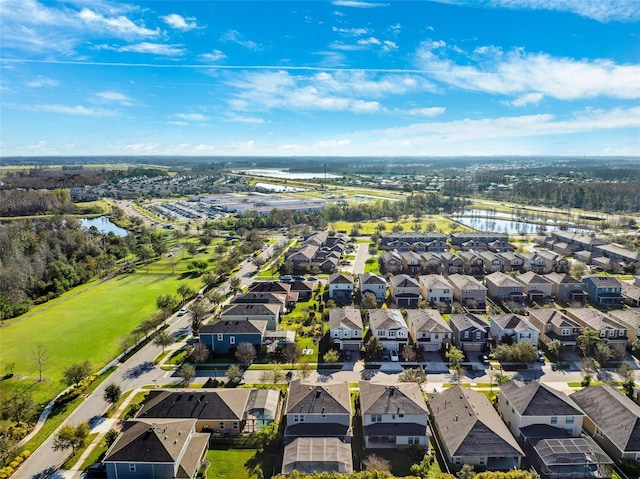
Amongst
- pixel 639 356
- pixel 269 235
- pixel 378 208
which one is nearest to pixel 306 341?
pixel 639 356

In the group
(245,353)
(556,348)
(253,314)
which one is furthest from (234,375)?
(556,348)

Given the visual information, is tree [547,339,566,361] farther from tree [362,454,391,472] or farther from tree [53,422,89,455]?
tree [53,422,89,455]

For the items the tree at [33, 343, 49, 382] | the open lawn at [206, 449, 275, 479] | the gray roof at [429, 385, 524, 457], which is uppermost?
the gray roof at [429, 385, 524, 457]

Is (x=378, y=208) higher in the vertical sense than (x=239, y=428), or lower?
higher

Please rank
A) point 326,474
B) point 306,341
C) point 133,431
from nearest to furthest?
point 326,474 → point 133,431 → point 306,341

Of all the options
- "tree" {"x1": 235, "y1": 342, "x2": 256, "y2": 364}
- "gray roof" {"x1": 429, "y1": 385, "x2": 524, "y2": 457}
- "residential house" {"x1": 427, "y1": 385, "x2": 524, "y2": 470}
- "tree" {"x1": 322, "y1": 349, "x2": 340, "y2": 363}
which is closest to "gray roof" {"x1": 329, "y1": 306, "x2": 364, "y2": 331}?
"tree" {"x1": 322, "y1": 349, "x2": 340, "y2": 363}

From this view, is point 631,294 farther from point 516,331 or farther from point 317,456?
point 317,456

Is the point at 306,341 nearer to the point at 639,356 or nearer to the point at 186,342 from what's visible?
the point at 186,342

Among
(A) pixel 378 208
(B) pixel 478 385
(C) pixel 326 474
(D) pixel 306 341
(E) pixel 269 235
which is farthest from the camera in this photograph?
(A) pixel 378 208
